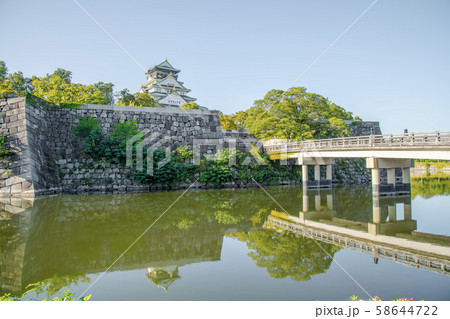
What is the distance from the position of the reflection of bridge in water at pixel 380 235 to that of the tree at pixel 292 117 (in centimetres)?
1235

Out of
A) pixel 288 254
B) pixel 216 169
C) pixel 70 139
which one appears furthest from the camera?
pixel 216 169

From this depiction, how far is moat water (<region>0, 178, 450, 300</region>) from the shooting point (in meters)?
4.30

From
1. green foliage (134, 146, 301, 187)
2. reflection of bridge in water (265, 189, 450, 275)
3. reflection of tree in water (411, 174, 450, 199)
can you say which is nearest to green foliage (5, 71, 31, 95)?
green foliage (134, 146, 301, 187)

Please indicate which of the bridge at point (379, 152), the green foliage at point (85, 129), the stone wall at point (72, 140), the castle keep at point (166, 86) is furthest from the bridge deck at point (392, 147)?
the castle keep at point (166, 86)

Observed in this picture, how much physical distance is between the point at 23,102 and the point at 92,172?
16.2 ft

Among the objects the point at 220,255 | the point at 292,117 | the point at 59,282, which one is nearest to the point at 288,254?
the point at 220,255

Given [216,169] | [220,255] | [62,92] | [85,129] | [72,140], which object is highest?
[62,92]

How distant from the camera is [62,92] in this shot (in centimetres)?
2359

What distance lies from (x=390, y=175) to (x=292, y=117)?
31.4ft

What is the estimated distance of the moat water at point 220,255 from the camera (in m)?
4.30

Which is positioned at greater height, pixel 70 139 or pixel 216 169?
pixel 70 139

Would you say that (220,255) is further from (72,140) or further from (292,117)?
(292,117)

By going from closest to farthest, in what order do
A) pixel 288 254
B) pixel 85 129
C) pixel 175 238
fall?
pixel 288 254 → pixel 175 238 → pixel 85 129

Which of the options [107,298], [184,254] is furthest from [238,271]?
[107,298]
